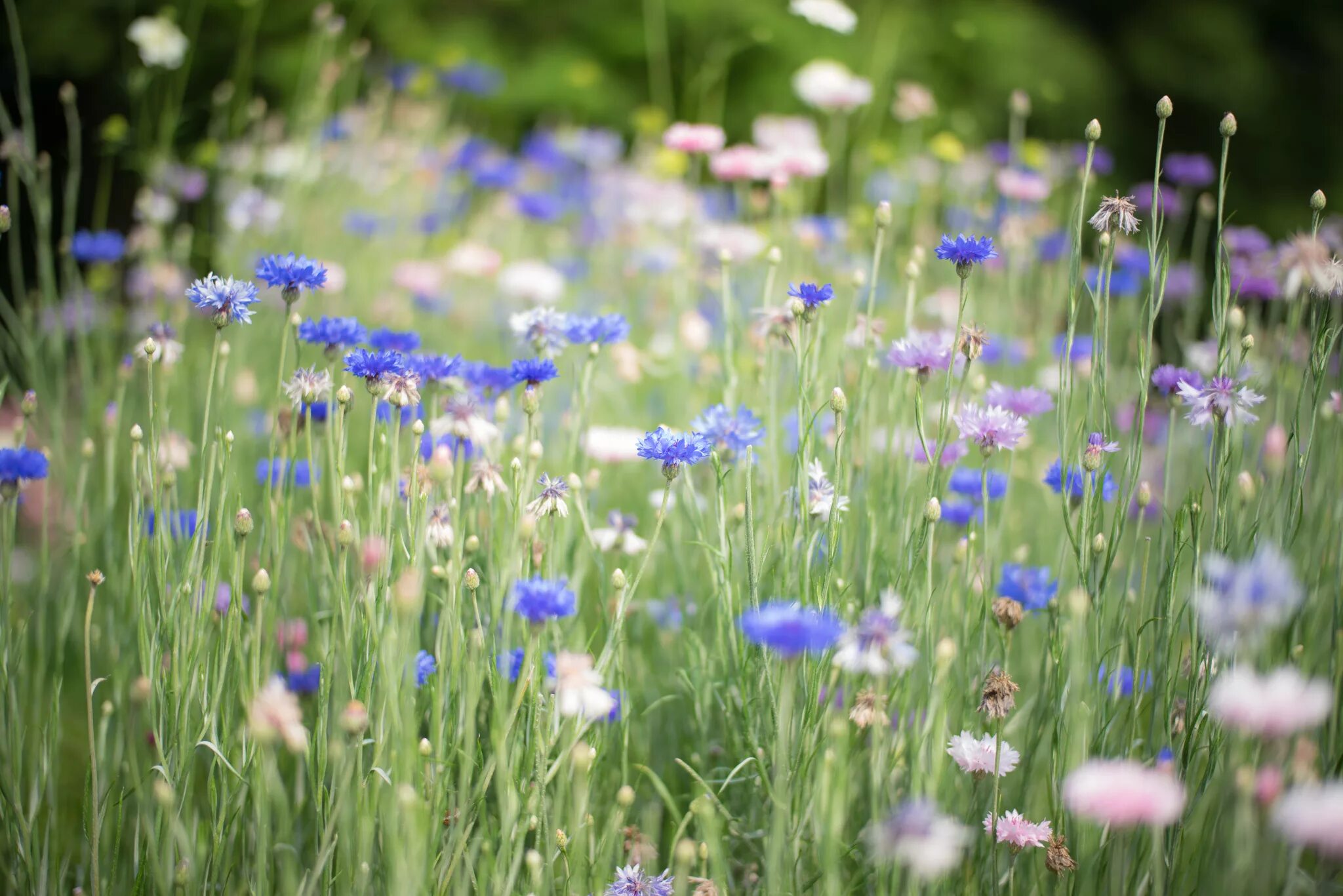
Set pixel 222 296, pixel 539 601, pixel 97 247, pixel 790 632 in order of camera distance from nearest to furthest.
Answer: pixel 790 632
pixel 539 601
pixel 222 296
pixel 97 247

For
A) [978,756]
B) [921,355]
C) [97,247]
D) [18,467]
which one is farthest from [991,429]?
[97,247]

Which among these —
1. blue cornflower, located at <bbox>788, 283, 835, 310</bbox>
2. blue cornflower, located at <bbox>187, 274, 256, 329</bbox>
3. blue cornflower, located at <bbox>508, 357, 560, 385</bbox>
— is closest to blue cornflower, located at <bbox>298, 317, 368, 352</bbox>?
blue cornflower, located at <bbox>187, 274, 256, 329</bbox>

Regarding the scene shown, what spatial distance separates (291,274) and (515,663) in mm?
561

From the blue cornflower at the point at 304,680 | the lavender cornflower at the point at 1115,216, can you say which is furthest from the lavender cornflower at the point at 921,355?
the blue cornflower at the point at 304,680

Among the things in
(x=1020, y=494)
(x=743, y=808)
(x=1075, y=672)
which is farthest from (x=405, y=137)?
(x=1075, y=672)

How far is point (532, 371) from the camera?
4.08ft

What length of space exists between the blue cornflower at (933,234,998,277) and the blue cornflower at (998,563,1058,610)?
1.75ft

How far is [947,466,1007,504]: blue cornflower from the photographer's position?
1543mm

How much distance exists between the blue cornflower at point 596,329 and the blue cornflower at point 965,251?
0.49 m

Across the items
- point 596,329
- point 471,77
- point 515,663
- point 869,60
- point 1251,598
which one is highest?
point 869,60

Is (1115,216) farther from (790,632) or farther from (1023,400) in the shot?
(790,632)

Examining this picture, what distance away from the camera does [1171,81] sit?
5.20m

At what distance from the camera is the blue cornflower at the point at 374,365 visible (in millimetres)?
1146

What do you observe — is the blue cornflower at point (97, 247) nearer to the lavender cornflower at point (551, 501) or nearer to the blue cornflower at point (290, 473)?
the blue cornflower at point (290, 473)
